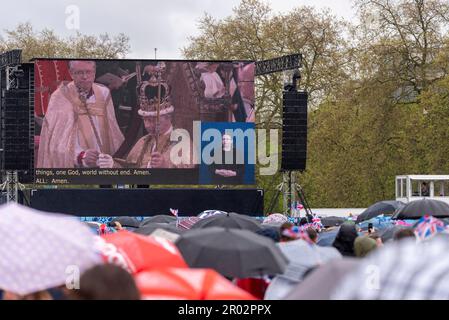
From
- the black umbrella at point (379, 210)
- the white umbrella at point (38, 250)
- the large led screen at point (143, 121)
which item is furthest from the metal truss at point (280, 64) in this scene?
the white umbrella at point (38, 250)

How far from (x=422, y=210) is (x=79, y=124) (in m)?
14.5

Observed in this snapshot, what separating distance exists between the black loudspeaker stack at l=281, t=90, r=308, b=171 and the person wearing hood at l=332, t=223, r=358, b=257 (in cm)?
2003

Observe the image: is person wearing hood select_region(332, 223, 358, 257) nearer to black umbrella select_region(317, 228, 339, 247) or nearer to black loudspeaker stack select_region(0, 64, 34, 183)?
black umbrella select_region(317, 228, 339, 247)

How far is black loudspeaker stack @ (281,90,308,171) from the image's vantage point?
30938mm

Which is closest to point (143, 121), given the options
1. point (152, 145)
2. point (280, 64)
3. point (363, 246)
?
point (152, 145)

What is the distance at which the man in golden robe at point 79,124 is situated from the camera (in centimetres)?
3170

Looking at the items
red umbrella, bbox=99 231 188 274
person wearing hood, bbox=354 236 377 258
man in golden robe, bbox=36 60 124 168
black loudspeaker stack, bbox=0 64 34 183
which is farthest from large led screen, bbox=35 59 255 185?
red umbrella, bbox=99 231 188 274

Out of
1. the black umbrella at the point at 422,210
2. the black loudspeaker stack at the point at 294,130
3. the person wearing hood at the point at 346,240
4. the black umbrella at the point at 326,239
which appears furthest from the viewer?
the black loudspeaker stack at the point at 294,130

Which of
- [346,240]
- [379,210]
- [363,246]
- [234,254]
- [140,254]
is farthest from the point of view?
[379,210]

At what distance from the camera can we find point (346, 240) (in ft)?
35.6

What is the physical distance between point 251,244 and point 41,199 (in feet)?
80.6

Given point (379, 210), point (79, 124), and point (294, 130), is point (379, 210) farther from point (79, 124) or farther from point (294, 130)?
point (79, 124)

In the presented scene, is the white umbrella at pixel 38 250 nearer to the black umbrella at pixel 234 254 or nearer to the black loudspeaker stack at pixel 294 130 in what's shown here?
the black umbrella at pixel 234 254

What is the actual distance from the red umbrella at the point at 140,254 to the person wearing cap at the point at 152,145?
24.5 metres
